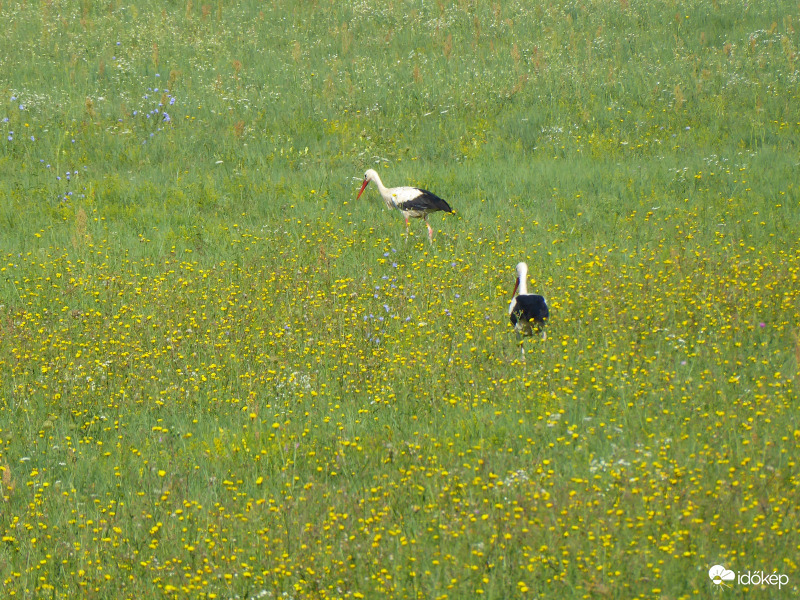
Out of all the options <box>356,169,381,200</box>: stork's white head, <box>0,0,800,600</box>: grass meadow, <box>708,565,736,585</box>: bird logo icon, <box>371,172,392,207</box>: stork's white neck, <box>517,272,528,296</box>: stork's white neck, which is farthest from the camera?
<box>356,169,381,200</box>: stork's white head

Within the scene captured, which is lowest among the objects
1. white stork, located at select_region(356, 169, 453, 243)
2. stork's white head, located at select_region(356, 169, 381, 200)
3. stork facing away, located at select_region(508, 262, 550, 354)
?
stork facing away, located at select_region(508, 262, 550, 354)

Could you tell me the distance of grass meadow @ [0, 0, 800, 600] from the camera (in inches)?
178

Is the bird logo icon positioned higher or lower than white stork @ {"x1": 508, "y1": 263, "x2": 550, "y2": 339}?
lower

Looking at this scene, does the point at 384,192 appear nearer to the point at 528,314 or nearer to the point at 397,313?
the point at 397,313

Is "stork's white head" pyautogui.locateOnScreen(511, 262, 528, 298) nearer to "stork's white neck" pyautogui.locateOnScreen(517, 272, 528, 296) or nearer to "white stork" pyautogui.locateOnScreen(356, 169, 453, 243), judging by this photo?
"stork's white neck" pyautogui.locateOnScreen(517, 272, 528, 296)

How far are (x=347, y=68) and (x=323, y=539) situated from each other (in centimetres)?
1221

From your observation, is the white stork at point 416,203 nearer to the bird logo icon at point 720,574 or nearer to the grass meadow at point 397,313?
the grass meadow at point 397,313

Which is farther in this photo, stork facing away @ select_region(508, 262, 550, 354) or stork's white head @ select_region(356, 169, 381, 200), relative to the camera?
stork's white head @ select_region(356, 169, 381, 200)

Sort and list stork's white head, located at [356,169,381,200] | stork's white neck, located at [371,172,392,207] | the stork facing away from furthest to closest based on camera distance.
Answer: stork's white head, located at [356,169,381,200]
stork's white neck, located at [371,172,392,207]
the stork facing away

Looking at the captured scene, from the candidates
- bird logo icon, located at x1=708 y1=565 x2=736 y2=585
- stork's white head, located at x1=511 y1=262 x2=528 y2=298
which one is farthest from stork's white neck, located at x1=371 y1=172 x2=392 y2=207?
bird logo icon, located at x1=708 y1=565 x2=736 y2=585

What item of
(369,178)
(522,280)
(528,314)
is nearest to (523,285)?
(522,280)

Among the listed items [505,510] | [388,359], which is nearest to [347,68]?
[388,359]

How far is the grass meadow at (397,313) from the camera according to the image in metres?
4.52

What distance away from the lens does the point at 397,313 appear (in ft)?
26.0
